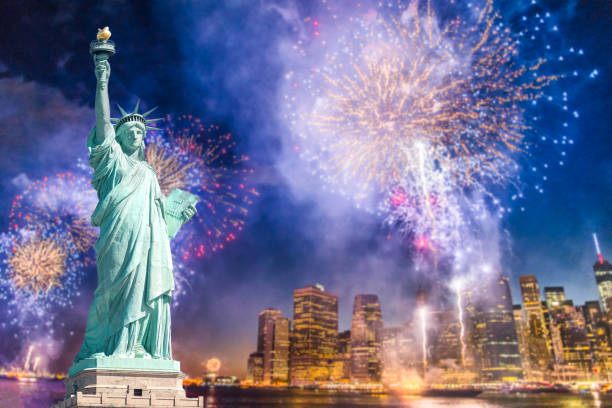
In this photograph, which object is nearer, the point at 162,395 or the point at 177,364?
the point at 162,395

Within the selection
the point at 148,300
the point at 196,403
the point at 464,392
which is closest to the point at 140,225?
the point at 148,300

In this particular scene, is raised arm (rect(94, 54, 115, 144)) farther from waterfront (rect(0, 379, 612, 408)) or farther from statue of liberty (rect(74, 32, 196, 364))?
waterfront (rect(0, 379, 612, 408))

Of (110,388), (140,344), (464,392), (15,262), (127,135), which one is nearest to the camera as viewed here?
(110,388)

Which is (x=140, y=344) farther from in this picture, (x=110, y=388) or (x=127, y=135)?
(x=127, y=135)

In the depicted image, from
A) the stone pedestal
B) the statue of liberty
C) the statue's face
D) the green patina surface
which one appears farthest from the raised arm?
the stone pedestal

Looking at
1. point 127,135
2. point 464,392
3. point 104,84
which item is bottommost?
point 464,392

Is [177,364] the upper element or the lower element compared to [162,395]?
upper

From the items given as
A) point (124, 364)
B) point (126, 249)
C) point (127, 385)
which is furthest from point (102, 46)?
point (127, 385)

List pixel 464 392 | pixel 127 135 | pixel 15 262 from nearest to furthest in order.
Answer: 1. pixel 127 135
2. pixel 15 262
3. pixel 464 392
